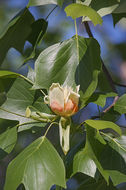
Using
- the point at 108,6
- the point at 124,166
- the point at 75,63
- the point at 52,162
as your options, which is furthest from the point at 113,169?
the point at 108,6

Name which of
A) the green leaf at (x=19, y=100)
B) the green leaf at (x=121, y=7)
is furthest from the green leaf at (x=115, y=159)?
the green leaf at (x=121, y=7)

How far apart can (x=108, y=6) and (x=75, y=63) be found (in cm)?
16

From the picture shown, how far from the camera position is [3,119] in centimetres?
107

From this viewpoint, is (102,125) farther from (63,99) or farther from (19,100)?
(19,100)

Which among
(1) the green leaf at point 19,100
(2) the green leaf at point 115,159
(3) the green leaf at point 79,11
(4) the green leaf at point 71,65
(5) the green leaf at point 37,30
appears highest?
(3) the green leaf at point 79,11

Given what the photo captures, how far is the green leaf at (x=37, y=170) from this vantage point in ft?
2.59

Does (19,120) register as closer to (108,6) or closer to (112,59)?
(108,6)

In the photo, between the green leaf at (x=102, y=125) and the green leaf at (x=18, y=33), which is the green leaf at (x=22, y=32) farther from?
the green leaf at (x=102, y=125)

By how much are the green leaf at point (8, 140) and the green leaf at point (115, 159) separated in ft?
0.78

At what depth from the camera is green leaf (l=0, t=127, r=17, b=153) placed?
96 centimetres

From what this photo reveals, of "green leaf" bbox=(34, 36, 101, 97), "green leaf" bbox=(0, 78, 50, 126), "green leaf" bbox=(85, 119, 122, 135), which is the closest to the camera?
"green leaf" bbox=(85, 119, 122, 135)

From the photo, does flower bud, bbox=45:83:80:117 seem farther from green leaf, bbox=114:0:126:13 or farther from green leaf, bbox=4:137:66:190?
green leaf, bbox=114:0:126:13

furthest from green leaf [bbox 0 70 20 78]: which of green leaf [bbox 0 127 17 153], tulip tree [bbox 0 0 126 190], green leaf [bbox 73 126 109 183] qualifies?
green leaf [bbox 73 126 109 183]

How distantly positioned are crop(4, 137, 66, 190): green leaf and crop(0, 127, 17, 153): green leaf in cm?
12
